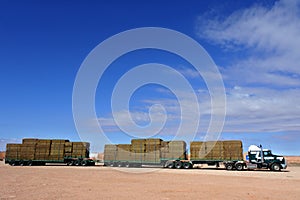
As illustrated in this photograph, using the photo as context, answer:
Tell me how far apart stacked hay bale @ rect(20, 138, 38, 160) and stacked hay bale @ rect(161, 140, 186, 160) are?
69.7ft

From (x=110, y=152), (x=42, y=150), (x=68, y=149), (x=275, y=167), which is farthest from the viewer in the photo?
(x=110, y=152)

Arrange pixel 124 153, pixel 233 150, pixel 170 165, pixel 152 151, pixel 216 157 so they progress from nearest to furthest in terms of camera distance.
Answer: pixel 233 150, pixel 216 157, pixel 170 165, pixel 152 151, pixel 124 153

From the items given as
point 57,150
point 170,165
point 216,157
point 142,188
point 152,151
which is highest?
point 152,151

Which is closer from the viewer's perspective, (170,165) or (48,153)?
(170,165)

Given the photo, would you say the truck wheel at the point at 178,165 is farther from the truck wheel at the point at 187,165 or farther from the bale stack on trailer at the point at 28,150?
the bale stack on trailer at the point at 28,150

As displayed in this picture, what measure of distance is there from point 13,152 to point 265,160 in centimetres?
3821

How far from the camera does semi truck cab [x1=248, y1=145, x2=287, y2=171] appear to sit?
32156mm

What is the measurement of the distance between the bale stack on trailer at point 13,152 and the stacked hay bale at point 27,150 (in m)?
0.53

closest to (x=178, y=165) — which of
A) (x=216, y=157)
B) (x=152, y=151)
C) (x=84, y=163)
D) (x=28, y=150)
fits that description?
(x=152, y=151)

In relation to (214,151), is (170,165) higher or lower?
lower

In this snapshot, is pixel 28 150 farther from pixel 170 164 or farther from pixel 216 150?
pixel 216 150

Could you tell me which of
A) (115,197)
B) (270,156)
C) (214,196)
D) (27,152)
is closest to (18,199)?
(115,197)

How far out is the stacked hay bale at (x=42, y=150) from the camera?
41562mm

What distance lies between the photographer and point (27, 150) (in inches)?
1665
